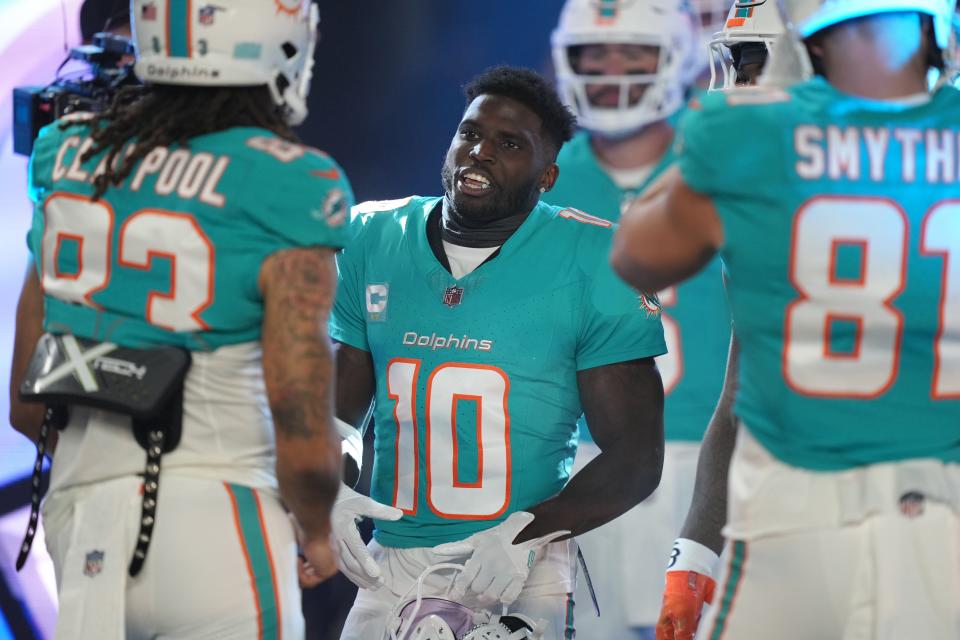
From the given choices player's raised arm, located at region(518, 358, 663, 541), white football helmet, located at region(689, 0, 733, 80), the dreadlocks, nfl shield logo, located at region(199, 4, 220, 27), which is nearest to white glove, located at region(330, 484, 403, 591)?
player's raised arm, located at region(518, 358, 663, 541)

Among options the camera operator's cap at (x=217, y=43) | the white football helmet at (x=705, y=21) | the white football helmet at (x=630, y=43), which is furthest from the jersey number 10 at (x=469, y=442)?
the white football helmet at (x=705, y=21)

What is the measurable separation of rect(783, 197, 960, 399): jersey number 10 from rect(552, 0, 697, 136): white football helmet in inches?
65.4

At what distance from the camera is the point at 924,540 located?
59.6 inches

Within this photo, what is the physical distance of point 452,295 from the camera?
94.4 inches

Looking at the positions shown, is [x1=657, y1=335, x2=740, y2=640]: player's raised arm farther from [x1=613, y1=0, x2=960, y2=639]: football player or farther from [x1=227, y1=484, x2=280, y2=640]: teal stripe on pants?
[x1=227, y1=484, x2=280, y2=640]: teal stripe on pants

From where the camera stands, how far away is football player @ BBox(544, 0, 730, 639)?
2996 mm

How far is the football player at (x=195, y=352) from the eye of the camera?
1677mm

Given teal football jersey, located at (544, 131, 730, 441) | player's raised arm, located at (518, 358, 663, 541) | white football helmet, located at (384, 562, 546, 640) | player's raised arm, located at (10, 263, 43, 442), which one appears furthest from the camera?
teal football jersey, located at (544, 131, 730, 441)

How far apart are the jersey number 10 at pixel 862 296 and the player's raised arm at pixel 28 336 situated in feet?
3.46

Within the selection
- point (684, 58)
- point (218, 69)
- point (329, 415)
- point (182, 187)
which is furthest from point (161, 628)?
point (684, 58)

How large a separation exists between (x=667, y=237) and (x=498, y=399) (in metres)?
0.82

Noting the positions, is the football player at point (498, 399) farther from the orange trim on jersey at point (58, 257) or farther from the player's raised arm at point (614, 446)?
the orange trim on jersey at point (58, 257)

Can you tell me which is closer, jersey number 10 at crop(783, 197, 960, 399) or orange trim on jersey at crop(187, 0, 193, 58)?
jersey number 10 at crop(783, 197, 960, 399)

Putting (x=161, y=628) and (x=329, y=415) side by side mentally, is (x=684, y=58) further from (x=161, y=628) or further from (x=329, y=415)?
(x=161, y=628)
